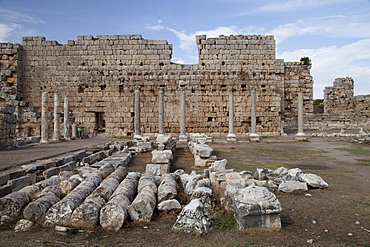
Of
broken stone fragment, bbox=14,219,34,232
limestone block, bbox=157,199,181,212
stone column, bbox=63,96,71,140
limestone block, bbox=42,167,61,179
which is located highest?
stone column, bbox=63,96,71,140

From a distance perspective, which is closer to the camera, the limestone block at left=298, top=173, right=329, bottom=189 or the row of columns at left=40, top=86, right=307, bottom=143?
the limestone block at left=298, top=173, right=329, bottom=189

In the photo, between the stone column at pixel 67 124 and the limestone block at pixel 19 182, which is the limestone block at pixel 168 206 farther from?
the stone column at pixel 67 124

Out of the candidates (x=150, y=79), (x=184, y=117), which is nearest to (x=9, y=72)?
(x=150, y=79)

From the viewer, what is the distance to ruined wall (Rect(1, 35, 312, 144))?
21.6 metres

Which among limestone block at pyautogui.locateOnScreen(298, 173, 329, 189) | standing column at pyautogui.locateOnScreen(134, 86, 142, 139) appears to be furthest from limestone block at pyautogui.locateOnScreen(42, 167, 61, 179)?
standing column at pyautogui.locateOnScreen(134, 86, 142, 139)

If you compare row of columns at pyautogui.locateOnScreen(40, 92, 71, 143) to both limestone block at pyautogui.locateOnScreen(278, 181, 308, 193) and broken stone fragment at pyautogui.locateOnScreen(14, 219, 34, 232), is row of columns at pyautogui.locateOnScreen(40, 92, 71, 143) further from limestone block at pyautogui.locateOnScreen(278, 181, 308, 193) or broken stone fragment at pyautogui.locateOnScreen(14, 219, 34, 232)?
limestone block at pyautogui.locateOnScreen(278, 181, 308, 193)

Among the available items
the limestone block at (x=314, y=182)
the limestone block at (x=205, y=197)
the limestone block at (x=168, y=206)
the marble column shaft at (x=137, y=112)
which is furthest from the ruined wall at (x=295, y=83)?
the limestone block at (x=168, y=206)

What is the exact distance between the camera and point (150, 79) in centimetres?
2162

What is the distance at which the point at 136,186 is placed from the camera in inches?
235

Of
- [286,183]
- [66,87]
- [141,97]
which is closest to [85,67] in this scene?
[66,87]

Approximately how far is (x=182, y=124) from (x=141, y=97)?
4.41 metres

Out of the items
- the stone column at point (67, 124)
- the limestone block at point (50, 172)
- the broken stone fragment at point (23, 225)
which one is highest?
the stone column at point (67, 124)

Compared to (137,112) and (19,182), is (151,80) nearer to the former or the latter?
(137,112)

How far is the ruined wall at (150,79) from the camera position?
21594mm
